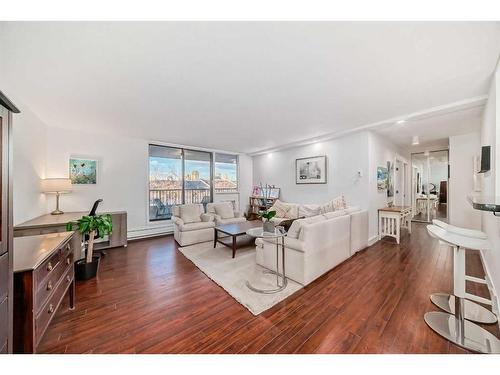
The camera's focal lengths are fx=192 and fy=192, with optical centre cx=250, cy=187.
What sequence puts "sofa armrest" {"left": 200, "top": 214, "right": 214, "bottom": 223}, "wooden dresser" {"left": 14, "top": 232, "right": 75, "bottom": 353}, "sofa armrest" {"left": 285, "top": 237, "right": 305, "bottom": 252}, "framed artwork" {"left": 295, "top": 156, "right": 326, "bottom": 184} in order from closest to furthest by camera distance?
"wooden dresser" {"left": 14, "top": 232, "right": 75, "bottom": 353} → "sofa armrest" {"left": 285, "top": 237, "right": 305, "bottom": 252} → "sofa armrest" {"left": 200, "top": 214, "right": 214, "bottom": 223} → "framed artwork" {"left": 295, "top": 156, "right": 326, "bottom": 184}

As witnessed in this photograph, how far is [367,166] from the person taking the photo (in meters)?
4.12

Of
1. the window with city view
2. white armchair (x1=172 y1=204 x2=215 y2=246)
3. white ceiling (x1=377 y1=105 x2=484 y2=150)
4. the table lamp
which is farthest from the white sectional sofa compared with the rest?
the window with city view

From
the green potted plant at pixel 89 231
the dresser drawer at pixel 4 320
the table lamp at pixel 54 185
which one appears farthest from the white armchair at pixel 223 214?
the dresser drawer at pixel 4 320

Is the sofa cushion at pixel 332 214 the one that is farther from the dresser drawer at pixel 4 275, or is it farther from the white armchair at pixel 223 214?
the dresser drawer at pixel 4 275

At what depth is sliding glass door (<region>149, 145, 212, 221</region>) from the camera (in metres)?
5.31

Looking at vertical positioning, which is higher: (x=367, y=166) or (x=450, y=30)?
(x=450, y=30)

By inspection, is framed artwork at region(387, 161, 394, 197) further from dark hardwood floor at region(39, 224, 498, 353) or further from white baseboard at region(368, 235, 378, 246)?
dark hardwood floor at region(39, 224, 498, 353)

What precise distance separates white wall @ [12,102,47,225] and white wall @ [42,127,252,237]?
26 centimetres

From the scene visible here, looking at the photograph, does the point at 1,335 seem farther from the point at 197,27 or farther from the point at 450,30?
the point at 450,30

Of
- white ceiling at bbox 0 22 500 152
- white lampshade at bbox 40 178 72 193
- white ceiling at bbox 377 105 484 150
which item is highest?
white ceiling at bbox 377 105 484 150

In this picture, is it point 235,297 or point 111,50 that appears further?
point 235,297

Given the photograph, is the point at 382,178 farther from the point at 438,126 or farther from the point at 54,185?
the point at 54,185

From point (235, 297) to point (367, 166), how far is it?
3715mm
